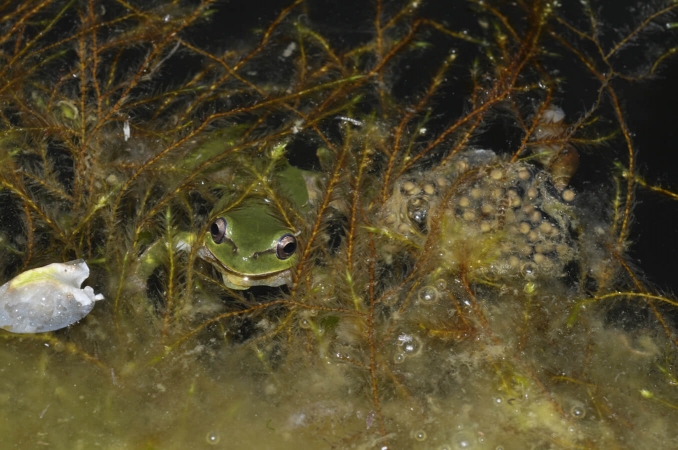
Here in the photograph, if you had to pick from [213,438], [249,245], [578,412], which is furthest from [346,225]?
[578,412]

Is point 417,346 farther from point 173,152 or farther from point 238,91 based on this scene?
point 238,91

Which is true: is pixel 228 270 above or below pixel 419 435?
above

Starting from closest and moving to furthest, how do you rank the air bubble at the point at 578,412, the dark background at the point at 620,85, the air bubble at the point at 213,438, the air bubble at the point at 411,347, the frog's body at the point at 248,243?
the air bubble at the point at 213,438 → the air bubble at the point at 578,412 → the air bubble at the point at 411,347 → the frog's body at the point at 248,243 → the dark background at the point at 620,85

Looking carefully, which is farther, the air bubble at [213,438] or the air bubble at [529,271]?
the air bubble at [529,271]

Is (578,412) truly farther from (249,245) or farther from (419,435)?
(249,245)

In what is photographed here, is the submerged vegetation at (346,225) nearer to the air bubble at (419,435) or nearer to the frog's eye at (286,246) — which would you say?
the air bubble at (419,435)

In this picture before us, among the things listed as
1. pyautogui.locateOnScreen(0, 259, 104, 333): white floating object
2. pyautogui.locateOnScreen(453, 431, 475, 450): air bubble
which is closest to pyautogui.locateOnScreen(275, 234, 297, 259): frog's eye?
pyautogui.locateOnScreen(0, 259, 104, 333): white floating object

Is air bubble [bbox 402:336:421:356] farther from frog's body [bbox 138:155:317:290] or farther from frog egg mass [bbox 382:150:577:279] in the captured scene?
frog's body [bbox 138:155:317:290]

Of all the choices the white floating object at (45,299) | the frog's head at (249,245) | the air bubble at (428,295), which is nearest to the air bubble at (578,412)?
the air bubble at (428,295)
